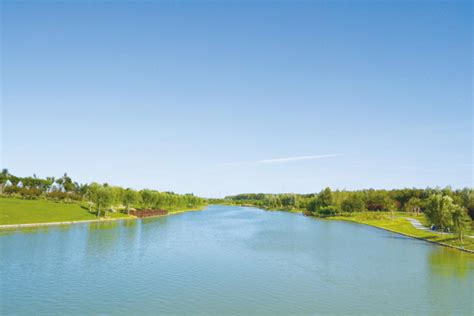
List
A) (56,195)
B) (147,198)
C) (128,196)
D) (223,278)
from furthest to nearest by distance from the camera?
1. (147,198)
2. (56,195)
3. (128,196)
4. (223,278)

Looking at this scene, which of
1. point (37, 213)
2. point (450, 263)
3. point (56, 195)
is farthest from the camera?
point (56, 195)

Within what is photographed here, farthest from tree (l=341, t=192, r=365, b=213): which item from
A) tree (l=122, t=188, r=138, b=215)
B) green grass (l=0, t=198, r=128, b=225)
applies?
green grass (l=0, t=198, r=128, b=225)

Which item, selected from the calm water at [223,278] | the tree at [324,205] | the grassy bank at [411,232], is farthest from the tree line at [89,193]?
the grassy bank at [411,232]

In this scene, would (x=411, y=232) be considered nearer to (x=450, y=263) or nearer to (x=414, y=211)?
(x=450, y=263)

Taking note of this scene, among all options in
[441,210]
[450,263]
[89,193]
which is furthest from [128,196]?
[450,263]

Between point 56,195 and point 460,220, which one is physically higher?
point 460,220

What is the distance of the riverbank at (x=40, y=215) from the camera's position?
7429 centimetres

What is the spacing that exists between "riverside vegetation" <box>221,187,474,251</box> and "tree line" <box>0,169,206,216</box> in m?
80.0

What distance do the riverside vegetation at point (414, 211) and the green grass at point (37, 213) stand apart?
286 ft

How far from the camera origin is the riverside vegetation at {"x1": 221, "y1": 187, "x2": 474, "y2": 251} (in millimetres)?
66438

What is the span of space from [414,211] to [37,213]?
14654 centimetres

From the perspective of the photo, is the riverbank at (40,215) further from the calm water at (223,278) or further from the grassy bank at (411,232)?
the grassy bank at (411,232)

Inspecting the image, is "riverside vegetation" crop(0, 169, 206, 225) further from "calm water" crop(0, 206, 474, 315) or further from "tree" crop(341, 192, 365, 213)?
"tree" crop(341, 192, 365, 213)

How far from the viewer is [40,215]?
83.7m
